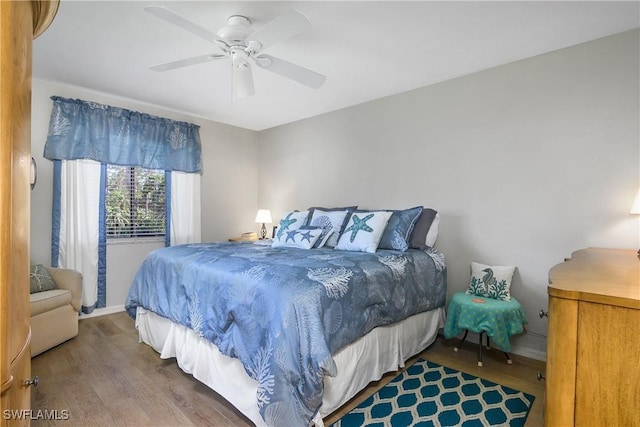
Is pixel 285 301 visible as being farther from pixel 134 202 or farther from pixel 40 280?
pixel 134 202

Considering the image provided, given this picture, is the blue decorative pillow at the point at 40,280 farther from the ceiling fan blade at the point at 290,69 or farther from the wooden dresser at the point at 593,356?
the wooden dresser at the point at 593,356

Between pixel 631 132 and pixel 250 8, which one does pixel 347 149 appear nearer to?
pixel 250 8

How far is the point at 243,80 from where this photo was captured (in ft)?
7.74

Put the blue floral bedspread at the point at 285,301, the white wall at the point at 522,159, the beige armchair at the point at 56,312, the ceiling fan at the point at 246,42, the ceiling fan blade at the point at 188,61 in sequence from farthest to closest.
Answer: the beige armchair at the point at 56,312
the white wall at the point at 522,159
the ceiling fan blade at the point at 188,61
the ceiling fan at the point at 246,42
the blue floral bedspread at the point at 285,301

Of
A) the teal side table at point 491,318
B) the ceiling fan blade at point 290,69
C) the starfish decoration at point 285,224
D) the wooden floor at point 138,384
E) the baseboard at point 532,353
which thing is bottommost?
the wooden floor at point 138,384

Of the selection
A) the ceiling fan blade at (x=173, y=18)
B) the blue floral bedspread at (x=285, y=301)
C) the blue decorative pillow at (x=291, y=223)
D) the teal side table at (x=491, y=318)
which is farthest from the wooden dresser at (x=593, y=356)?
the blue decorative pillow at (x=291, y=223)

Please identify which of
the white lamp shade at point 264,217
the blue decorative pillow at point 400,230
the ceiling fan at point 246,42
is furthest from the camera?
the white lamp shade at point 264,217

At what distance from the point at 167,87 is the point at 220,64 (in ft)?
2.90

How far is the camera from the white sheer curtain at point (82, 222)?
3303 millimetres

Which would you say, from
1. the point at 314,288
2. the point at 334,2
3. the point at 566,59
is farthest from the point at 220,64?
the point at 566,59

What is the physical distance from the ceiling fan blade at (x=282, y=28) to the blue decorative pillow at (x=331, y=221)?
1.63 m

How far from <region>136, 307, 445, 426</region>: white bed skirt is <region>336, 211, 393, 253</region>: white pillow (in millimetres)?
667

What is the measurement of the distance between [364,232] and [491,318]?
113 cm

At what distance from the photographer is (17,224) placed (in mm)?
691
